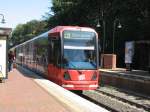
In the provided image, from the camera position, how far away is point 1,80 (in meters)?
24.1

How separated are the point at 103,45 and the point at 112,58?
12470 millimetres

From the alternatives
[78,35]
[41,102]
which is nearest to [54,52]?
[78,35]

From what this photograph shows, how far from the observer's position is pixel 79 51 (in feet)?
76.5

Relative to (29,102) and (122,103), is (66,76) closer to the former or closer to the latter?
(122,103)

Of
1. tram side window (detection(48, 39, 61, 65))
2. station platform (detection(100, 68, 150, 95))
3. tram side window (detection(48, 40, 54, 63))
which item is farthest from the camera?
station platform (detection(100, 68, 150, 95))

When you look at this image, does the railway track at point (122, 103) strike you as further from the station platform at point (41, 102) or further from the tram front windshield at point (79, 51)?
the station platform at point (41, 102)

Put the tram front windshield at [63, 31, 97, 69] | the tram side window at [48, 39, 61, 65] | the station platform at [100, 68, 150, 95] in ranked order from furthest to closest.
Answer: the station platform at [100, 68, 150, 95]
the tram side window at [48, 39, 61, 65]
the tram front windshield at [63, 31, 97, 69]

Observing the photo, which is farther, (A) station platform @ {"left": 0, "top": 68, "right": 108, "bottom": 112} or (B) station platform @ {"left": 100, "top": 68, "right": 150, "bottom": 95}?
(B) station platform @ {"left": 100, "top": 68, "right": 150, "bottom": 95}

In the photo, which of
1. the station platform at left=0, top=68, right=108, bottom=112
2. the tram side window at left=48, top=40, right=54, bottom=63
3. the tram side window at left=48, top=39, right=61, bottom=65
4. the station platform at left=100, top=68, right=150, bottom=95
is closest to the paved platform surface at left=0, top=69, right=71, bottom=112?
the station platform at left=0, top=68, right=108, bottom=112

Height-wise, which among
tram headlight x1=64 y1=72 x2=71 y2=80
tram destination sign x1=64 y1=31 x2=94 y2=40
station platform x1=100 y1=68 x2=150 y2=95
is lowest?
station platform x1=100 y1=68 x2=150 y2=95

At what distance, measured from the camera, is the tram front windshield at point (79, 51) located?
23250 mm

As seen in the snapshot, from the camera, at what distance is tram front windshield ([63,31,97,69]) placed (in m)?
23.2

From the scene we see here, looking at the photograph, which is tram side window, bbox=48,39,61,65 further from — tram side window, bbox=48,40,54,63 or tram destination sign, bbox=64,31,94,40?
tram destination sign, bbox=64,31,94,40

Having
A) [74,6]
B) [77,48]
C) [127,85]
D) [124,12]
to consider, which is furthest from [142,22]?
[77,48]
